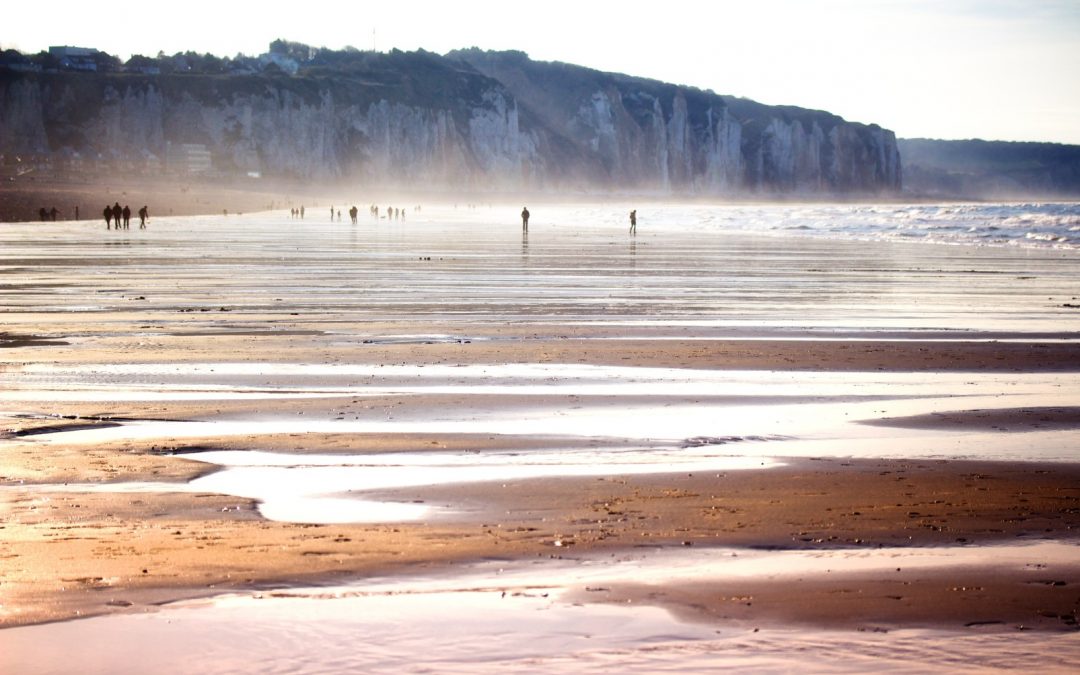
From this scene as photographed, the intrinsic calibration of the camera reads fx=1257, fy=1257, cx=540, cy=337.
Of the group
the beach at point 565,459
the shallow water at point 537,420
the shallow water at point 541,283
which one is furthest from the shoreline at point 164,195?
the shallow water at point 537,420

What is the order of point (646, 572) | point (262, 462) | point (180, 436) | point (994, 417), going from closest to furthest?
point (646, 572) → point (262, 462) → point (180, 436) → point (994, 417)

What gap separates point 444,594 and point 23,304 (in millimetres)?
16714

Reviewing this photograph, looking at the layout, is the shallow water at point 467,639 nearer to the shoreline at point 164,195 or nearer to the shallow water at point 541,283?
the shallow water at point 541,283

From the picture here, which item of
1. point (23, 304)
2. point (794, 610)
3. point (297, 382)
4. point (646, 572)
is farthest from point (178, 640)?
point (23, 304)

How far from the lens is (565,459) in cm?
858

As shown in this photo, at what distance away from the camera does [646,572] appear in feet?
19.5

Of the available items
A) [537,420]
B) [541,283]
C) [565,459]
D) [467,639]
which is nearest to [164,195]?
[541,283]

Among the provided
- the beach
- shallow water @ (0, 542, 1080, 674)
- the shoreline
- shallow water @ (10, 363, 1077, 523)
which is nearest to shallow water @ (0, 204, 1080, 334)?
the beach

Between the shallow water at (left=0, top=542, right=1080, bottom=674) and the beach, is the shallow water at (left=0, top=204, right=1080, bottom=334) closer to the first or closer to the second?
the beach

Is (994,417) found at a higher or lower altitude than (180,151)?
lower

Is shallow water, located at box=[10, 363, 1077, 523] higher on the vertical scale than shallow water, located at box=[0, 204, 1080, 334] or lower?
lower

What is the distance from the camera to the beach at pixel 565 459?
569 centimetres

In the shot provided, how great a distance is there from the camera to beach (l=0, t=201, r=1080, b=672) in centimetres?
569

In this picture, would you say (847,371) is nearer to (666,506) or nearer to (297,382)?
(297,382)
